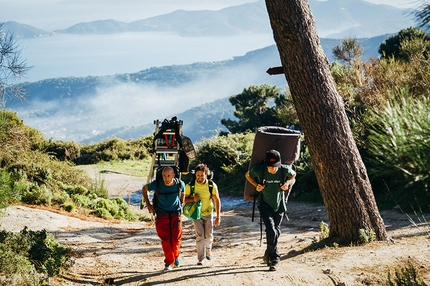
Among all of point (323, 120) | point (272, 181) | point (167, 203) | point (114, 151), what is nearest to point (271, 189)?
point (272, 181)

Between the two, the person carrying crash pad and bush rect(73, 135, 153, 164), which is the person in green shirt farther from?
bush rect(73, 135, 153, 164)

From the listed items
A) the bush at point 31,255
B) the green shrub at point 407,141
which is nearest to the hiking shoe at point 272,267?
the bush at point 31,255

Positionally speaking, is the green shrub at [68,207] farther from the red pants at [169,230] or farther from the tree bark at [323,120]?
the tree bark at [323,120]

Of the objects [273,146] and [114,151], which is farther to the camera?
[114,151]

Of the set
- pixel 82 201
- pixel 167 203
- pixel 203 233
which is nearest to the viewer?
pixel 167 203

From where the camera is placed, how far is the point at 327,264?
5848 mm

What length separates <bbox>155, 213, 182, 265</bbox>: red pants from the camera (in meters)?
6.32

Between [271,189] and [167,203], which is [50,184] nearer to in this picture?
[167,203]

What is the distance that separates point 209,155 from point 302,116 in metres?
13.0

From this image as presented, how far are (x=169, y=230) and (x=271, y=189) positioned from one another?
4.66 feet

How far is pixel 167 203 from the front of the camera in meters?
6.28

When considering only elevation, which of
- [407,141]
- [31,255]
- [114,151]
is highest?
[407,141]

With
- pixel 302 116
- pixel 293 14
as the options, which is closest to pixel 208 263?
pixel 302 116

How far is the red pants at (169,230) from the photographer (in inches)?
249
